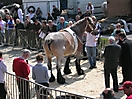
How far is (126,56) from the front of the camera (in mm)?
11000

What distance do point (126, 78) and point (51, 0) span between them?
16.4 meters

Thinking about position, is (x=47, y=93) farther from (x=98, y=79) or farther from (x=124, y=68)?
(x=98, y=79)

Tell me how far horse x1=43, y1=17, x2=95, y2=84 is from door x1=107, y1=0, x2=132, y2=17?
25.8 ft

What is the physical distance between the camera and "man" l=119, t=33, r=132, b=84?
1089 centimetres

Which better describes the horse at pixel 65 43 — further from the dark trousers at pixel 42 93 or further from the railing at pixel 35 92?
the dark trousers at pixel 42 93

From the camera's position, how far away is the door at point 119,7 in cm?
2132

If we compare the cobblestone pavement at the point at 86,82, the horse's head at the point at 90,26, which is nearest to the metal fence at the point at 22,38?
the cobblestone pavement at the point at 86,82

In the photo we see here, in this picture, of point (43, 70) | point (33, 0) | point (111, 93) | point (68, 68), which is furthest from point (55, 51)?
point (33, 0)

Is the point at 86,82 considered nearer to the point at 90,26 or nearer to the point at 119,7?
the point at 90,26

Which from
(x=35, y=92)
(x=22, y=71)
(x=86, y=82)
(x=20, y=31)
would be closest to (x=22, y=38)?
(x=20, y=31)

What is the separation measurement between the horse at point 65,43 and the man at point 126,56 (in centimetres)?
223

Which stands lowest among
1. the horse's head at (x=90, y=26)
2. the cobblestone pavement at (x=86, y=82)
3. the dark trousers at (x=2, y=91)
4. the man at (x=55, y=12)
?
the cobblestone pavement at (x=86, y=82)

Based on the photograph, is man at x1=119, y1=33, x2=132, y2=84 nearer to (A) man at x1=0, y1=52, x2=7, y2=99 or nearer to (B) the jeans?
(B) the jeans

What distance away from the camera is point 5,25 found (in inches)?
795
